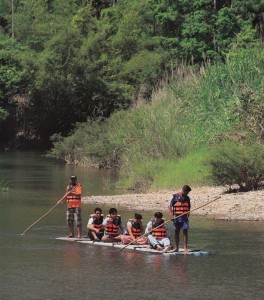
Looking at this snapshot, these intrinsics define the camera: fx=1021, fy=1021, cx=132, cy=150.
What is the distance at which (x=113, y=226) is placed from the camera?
2786 centimetres

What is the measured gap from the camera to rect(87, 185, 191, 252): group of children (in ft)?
83.8

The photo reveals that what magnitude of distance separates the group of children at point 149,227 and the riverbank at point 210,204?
5763 millimetres

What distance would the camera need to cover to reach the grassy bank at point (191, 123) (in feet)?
137

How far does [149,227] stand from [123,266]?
208 cm

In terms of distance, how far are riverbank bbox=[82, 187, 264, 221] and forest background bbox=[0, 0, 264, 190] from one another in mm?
6978

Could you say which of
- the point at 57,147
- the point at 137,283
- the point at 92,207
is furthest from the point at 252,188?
the point at 57,147

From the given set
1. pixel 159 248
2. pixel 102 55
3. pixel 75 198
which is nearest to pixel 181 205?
pixel 159 248

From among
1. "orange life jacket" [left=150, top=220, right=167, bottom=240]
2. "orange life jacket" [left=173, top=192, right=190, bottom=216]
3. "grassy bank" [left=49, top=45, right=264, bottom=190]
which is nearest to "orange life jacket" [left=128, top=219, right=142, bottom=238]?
"orange life jacket" [left=150, top=220, right=167, bottom=240]

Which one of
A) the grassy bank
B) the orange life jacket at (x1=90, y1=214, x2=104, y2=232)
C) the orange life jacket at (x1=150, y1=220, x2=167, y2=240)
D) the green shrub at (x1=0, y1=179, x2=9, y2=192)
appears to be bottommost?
the orange life jacket at (x1=150, y1=220, x2=167, y2=240)

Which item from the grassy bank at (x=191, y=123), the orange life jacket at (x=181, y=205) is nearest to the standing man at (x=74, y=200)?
the orange life jacket at (x=181, y=205)

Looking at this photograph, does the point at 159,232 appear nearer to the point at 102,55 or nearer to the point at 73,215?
the point at 73,215

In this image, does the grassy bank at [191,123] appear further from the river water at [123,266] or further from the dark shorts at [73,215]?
the dark shorts at [73,215]

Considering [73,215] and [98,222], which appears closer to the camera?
[98,222]

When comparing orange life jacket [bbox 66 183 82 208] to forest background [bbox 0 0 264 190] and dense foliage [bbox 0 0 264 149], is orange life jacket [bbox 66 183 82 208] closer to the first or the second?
forest background [bbox 0 0 264 190]
